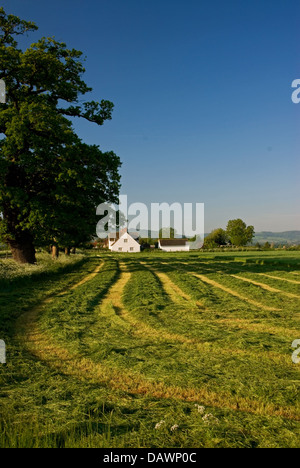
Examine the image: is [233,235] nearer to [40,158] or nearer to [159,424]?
[40,158]

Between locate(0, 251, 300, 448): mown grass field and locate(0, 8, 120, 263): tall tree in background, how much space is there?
27.6 feet

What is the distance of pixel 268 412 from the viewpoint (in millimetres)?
4352

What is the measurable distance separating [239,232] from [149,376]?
11841 centimetres

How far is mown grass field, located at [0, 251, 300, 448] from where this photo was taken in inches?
145

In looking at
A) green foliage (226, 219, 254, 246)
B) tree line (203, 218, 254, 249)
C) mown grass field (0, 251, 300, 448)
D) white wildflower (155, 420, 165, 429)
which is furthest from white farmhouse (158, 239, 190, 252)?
white wildflower (155, 420, 165, 429)

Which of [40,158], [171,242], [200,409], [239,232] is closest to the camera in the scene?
[200,409]

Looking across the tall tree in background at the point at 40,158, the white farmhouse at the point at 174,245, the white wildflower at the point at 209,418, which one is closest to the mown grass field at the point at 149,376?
the white wildflower at the point at 209,418

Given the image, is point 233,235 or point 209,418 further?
point 233,235

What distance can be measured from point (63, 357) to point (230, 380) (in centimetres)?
368

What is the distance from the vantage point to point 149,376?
555 cm

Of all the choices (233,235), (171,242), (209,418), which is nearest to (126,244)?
(171,242)
